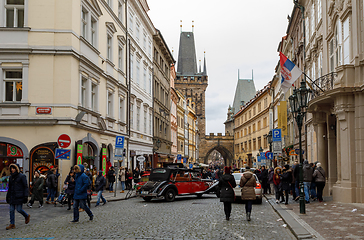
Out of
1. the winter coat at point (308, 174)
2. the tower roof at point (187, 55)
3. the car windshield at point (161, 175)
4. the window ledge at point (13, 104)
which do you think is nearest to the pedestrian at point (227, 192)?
the winter coat at point (308, 174)

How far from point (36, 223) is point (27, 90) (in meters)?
9.67

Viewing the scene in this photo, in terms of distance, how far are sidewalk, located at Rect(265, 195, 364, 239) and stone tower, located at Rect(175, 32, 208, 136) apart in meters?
88.3

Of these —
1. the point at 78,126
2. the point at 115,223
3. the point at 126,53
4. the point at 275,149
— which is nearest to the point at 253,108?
the point at 126,53

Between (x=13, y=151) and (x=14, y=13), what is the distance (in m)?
6.79

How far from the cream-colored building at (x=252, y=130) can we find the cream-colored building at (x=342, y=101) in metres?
33.7

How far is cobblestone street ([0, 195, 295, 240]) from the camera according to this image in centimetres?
978

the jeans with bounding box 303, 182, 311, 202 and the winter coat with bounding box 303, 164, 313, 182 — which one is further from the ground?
the winter coat with bounding box 303, 164, 313, 182

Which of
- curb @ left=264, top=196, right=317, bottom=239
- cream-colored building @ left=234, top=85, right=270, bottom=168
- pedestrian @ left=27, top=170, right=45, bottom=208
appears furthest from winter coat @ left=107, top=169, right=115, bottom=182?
cream-colored building @ left=234, top=85, right=270, bottom=168

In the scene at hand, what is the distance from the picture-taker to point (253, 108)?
7362cm

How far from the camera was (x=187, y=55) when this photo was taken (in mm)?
111625

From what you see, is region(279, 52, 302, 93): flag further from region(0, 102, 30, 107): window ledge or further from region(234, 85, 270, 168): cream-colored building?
region(234, 85, 270, 168): cream-colored building

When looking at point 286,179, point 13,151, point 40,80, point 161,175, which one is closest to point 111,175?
point 161,175

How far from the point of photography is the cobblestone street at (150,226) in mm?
9781

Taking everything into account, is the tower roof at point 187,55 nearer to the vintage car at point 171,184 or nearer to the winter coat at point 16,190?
the vintage car at point 171,184
